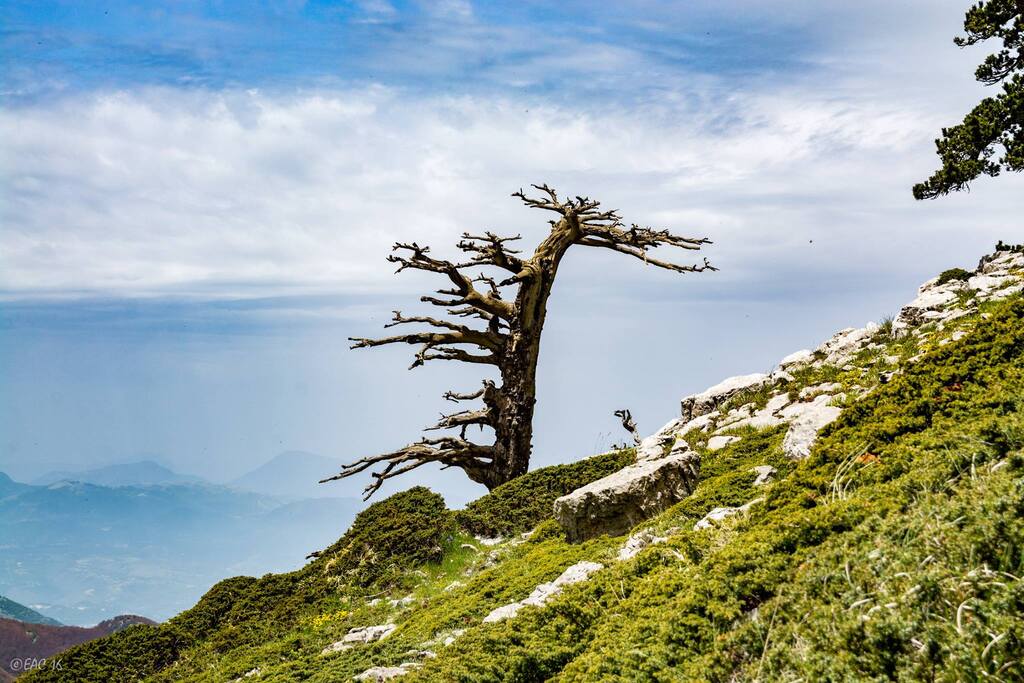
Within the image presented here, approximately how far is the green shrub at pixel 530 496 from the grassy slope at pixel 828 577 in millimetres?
4315

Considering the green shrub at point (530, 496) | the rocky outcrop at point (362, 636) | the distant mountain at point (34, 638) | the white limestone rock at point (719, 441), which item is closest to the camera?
the rocky outcrop at point (362, 636)

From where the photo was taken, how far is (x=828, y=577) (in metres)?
4.72

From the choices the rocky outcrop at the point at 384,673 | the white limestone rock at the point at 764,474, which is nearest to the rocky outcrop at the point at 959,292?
the white limestone rock at the point at 764,474

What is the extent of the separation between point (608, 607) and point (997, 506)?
3771 millimetres

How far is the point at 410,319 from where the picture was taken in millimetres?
22062

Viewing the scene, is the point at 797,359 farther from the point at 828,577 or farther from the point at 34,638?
the point at 34,638

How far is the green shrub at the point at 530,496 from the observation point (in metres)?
17.0

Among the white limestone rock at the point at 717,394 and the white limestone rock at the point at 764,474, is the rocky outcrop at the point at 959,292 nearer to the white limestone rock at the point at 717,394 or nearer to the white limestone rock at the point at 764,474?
the white limestone rock at the point at 717,394

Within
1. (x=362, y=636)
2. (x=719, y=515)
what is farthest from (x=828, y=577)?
(x=362, y=636)

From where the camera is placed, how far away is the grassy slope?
3814 mm

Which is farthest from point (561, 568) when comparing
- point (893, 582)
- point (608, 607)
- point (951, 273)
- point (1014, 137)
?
point (1014, 137)

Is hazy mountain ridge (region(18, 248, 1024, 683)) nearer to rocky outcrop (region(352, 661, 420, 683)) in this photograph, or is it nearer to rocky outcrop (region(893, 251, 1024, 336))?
rocky outcrop (region(352, 661, 420, 683))

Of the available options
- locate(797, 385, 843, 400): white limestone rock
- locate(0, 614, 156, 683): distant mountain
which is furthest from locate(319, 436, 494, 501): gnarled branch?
locate(0, 614, 156, 683): distant mountain

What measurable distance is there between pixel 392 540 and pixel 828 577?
1432 cm
